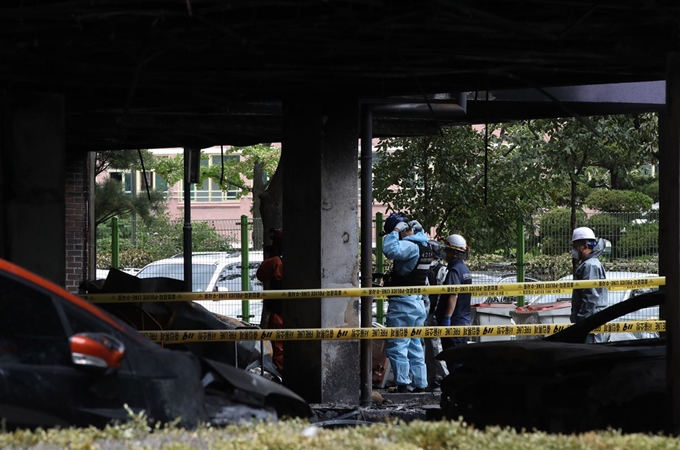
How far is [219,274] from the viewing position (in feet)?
64.0

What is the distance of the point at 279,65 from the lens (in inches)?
380

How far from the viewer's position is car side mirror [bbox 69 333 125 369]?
18.2 feet

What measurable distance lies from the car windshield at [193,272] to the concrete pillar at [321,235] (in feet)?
27.6

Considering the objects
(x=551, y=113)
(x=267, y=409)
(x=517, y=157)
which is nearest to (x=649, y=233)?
(x=517, y=157)

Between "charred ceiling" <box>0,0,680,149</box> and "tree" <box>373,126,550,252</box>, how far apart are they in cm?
1268

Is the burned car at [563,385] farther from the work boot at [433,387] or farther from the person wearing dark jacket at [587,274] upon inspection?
the work boot at [433,387]

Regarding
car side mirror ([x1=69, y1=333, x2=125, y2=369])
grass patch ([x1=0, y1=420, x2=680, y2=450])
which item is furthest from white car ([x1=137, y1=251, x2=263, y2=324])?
grass patch ([x1=0, y1=420, x2=680, y2=450])

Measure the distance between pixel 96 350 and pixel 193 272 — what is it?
14316mm

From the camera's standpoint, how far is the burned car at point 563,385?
751 centimetres

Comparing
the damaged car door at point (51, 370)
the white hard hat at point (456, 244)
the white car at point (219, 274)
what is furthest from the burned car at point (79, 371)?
the white car at point (219, 274)

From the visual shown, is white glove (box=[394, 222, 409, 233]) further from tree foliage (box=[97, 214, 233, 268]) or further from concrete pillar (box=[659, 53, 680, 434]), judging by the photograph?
tree foliage (box=[97, 214, 233, 268])

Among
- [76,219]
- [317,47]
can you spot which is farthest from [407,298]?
[76,219]

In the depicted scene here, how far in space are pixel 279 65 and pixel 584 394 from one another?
3.93 meters

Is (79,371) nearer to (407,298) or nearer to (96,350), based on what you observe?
(96,350)
